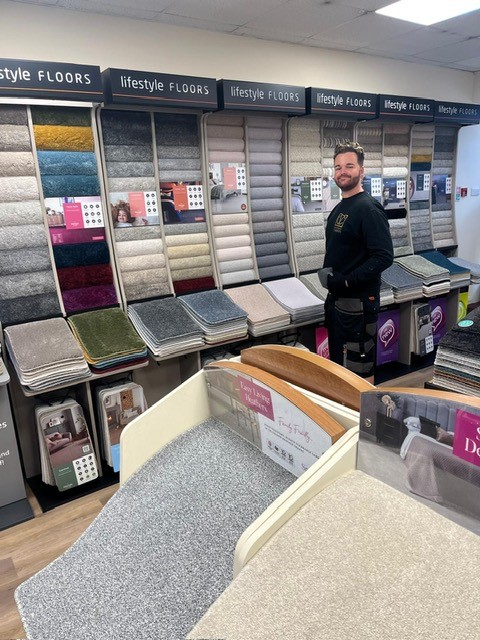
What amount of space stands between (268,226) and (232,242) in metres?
0.38

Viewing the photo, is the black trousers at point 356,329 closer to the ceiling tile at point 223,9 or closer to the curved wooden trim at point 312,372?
the ceiling tile at point 223,9

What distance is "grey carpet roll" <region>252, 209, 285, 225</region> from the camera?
3.91 m

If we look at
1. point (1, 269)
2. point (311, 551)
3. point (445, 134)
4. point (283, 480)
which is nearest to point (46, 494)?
point (1, 269)

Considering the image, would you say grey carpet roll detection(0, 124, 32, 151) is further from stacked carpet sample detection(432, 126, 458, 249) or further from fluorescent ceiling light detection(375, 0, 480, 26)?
stacked carpet sample detection(432, 126, 458, 249)

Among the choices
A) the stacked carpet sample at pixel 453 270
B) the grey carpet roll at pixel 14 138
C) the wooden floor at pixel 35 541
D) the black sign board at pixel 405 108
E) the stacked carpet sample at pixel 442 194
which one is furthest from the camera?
the stacked carpet sample at pixel 442 194

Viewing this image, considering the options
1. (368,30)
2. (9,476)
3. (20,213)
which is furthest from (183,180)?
(9,476)

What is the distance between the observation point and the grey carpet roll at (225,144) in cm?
359

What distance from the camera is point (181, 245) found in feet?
11.7

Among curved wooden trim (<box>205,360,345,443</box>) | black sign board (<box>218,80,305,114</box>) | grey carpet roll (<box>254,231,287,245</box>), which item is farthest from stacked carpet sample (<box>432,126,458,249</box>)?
curved wooden trim (<box>205,360,345,443</box>)

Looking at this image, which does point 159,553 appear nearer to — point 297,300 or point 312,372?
point 312,372

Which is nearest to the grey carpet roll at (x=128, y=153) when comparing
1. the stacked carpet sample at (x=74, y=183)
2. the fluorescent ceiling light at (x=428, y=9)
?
the stacked carpet sample at (x=74, y=183)

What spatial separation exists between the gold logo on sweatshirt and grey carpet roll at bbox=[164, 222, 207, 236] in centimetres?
102

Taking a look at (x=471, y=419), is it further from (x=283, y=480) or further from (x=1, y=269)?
(x=1, y=269)

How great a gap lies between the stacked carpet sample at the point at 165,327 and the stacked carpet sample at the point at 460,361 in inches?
71.2
